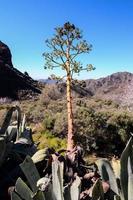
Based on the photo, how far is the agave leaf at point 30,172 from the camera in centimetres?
182

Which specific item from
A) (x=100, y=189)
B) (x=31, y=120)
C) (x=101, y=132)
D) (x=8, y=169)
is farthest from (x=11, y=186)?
(x=31, y=120)

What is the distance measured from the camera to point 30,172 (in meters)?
1.86

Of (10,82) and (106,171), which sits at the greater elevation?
(10,82)

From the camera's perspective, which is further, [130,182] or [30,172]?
[30,172]

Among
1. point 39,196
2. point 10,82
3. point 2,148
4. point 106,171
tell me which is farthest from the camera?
point 10,82

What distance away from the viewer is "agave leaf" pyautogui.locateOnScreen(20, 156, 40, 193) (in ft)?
5.97

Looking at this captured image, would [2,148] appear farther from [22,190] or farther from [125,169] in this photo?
[125,169]

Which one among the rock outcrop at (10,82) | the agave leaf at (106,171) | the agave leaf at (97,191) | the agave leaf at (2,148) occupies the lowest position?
the agave leaf at (97,191)

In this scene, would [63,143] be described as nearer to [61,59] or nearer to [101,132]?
[101,132]

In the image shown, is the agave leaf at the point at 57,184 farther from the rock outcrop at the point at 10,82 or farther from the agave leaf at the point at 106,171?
the rock outcrop at the point at 10,82

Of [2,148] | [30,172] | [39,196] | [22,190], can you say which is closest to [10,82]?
[2,148]

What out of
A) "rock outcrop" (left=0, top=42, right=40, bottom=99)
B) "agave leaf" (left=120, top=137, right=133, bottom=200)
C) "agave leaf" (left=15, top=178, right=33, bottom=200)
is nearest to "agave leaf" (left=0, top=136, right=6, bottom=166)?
"agave leaf" (left=15, top=178, right=33, bottom=200)

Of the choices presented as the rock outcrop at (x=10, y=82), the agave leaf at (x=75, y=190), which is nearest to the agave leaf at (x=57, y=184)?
the agave leaf at (x=75, y=190)

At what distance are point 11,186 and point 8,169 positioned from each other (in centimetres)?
18
